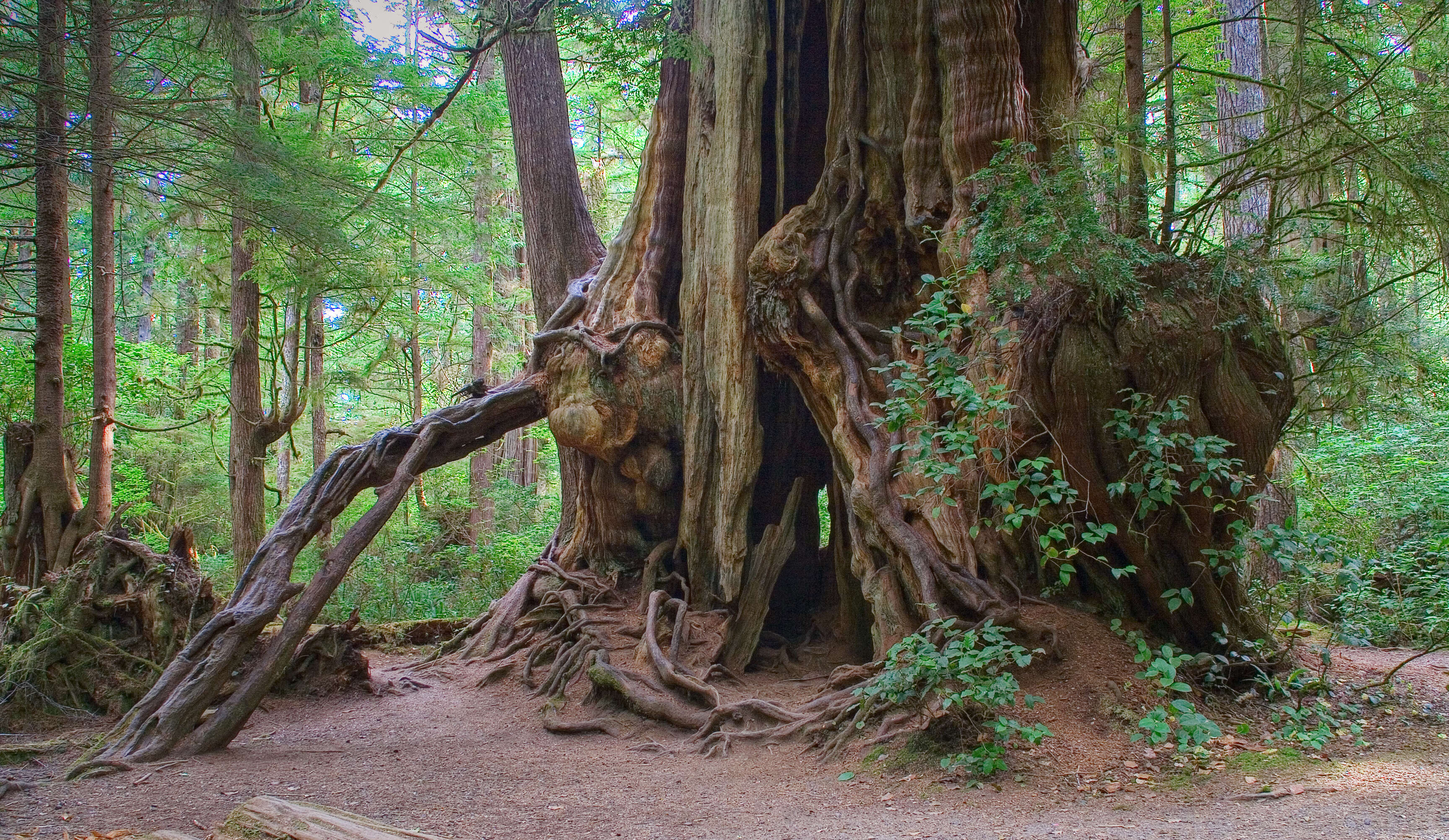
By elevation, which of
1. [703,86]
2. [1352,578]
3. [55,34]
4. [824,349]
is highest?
[55,34]

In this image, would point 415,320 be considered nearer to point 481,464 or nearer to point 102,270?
point 481,464

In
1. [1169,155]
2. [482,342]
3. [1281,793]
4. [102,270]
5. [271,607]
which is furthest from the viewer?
[482,342]

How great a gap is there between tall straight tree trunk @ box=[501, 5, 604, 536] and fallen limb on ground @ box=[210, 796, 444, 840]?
17.3 feet

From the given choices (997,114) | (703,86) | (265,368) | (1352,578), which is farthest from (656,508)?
(265,368)

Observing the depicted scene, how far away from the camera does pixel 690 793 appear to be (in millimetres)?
4133

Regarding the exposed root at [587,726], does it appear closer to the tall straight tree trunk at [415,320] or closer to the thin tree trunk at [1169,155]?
the thin tree trunk at [1169,155]

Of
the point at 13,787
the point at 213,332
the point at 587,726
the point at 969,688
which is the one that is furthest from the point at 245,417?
the point at 213,332

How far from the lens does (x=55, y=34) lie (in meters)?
6.65

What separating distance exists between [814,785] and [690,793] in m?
0.62

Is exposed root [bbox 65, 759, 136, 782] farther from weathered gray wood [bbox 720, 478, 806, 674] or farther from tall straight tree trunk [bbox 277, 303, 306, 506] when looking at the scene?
tall straight tree trunk [bbox 277, 303, 306, 506]

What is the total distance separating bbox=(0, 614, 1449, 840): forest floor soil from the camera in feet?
9.96

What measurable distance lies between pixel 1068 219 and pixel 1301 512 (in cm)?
541

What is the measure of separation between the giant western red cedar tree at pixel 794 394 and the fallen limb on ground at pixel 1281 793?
4.03ft

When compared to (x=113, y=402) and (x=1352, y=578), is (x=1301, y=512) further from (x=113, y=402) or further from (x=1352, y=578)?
(x=113, y=402)
